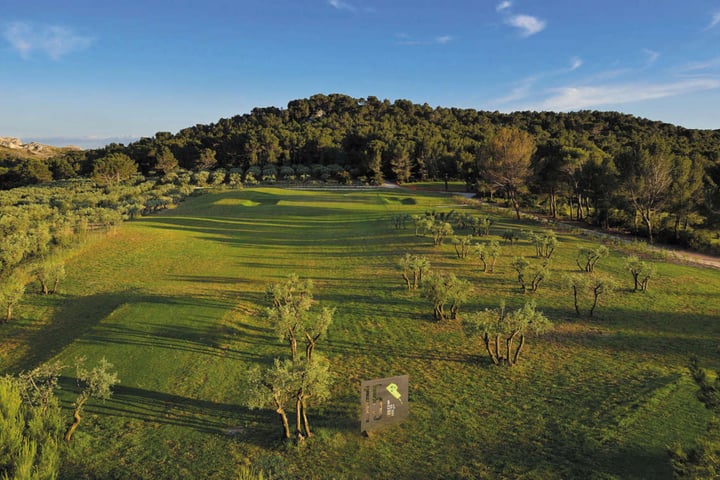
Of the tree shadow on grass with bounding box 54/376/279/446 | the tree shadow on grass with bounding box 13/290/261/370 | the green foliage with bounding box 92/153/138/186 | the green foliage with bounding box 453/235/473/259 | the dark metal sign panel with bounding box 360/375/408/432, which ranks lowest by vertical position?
the tree shadow on grass with bounding box 54/376/279/446

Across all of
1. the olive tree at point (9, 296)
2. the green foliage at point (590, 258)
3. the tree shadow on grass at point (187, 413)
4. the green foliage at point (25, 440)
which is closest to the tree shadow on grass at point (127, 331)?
the olive tree at point (9, 296)

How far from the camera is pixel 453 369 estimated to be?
16859 mm

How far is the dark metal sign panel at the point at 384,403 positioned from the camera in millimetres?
12805

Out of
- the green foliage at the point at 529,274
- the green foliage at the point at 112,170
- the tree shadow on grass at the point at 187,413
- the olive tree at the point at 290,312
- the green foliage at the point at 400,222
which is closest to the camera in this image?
the tree shadow on grass at the point at 187,413

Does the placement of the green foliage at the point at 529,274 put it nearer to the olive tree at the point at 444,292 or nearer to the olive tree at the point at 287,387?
the olive tree at the point at 444,292

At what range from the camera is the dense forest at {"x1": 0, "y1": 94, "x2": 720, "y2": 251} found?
41562 millimetres

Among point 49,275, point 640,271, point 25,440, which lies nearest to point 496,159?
point 640,271

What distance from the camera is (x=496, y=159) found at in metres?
53.6

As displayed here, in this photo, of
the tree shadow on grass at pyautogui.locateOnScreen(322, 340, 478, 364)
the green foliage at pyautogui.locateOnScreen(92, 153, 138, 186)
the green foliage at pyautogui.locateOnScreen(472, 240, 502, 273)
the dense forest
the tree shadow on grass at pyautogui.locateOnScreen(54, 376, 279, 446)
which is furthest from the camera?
the green foliage at pyautogui.locateOnScreen(92, 153, 138, 186)

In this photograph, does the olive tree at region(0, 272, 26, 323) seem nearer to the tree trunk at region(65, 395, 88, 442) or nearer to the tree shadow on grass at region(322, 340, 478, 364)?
the tree trunk at region(65, 395, 88, 442)

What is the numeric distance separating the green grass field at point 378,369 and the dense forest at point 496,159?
16.5m

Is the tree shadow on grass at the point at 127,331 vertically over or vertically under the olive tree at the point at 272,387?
under

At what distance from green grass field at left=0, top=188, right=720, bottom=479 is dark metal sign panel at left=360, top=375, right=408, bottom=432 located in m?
0.37

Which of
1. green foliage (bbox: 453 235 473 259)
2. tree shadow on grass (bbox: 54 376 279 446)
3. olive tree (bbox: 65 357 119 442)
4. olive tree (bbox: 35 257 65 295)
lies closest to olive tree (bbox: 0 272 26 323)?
olive tree (bbox: 35 257 65 295)
